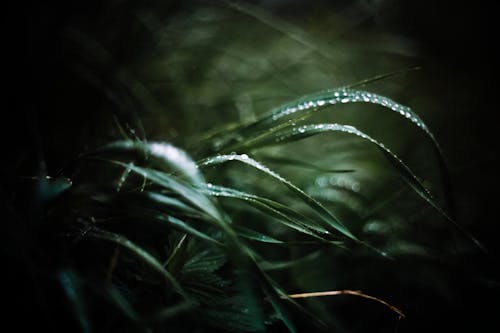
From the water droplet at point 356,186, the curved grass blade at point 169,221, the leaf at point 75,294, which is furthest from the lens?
the water droplet at point 356,186

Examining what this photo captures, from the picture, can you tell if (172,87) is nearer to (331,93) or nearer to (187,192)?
(331,93)

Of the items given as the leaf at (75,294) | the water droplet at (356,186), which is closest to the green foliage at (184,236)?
the leaf at (75,294)

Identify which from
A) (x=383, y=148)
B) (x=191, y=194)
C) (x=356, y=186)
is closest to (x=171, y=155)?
(x=191, y=194)

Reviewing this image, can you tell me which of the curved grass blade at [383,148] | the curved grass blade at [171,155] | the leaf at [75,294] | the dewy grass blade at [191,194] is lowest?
the leaf at [75,294]

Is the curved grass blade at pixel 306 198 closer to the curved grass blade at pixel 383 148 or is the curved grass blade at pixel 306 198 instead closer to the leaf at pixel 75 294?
the curved grass blade at pixel 383 148

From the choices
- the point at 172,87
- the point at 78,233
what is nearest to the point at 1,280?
the point at 78,233

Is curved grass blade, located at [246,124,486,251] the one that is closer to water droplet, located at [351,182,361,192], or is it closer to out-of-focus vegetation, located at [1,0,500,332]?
out-of-focus vegetation, located at [1,0,500,332]

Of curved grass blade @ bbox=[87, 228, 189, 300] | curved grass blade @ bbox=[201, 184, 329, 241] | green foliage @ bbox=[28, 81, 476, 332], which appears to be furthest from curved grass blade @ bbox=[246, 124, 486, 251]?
curved grass blade @ bbox=[87, 228, 189, 300]

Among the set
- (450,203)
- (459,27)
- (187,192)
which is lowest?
(187,192)
